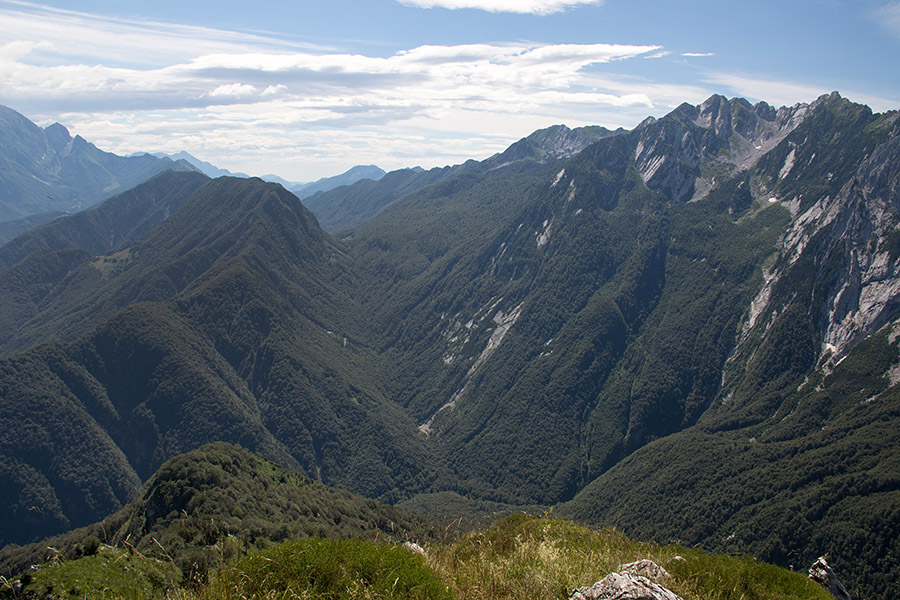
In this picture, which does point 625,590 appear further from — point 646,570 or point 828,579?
point 828,579

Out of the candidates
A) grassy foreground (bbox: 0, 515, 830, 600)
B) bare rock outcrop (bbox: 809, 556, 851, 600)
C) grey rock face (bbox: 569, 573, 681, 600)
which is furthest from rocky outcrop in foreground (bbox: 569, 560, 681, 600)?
bare rock outcrop (bbox: 809, 556, 851, 600)

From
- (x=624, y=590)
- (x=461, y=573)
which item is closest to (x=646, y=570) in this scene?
(x=624, y=590)

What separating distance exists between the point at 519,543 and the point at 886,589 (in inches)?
6371

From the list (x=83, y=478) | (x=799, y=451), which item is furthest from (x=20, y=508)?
(x=799, y=451)

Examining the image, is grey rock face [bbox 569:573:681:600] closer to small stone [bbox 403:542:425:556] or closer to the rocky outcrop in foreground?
the rocky outcrop in foreground

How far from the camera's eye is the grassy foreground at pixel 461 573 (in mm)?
14297

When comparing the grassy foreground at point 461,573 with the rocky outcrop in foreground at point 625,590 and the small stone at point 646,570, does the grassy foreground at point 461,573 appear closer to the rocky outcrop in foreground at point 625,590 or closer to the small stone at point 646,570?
the small stone at point 646,570

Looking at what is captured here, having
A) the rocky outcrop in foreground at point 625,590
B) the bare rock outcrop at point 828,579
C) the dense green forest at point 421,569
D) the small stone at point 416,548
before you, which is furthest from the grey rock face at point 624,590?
the bare rock outcrop at point 828,579

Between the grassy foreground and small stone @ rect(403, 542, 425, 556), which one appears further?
small stone @ rect(403, 542, 425, 556)

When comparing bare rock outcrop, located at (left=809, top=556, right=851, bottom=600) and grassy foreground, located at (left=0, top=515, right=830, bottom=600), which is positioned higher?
grassy foreground, located at (left=0, top=515, right=830, bottom=600)

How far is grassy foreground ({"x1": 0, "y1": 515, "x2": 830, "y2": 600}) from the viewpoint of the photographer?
46.9 feet

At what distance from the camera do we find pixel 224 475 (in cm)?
9481

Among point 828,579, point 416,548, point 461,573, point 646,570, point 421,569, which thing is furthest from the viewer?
point 416,548

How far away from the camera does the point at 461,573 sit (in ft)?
57.7
